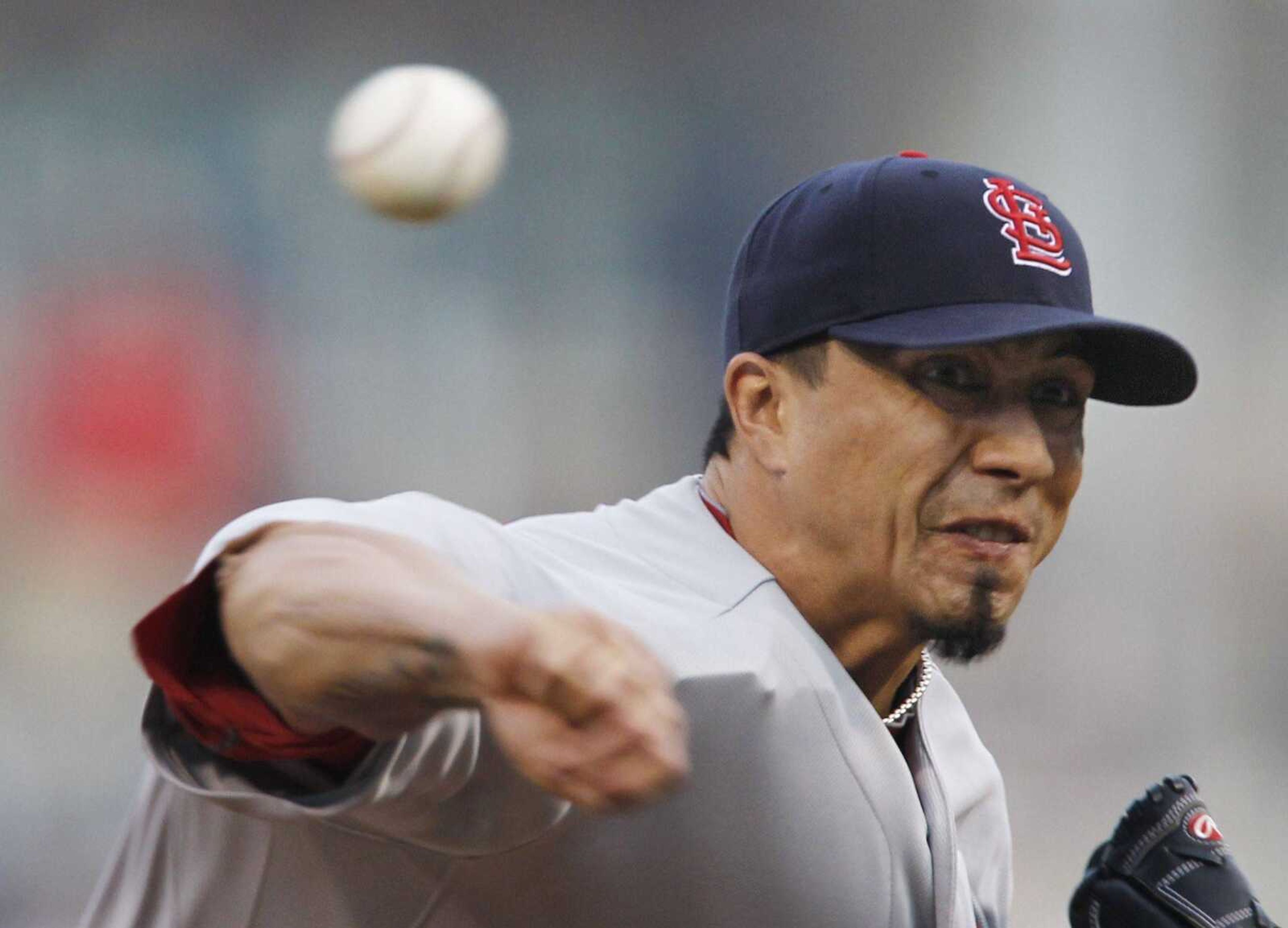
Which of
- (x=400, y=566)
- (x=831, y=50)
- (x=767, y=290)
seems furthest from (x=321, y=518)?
(x=831, y=50)

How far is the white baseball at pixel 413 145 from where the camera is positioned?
3906 millimetres

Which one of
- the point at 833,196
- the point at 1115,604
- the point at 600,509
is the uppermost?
the point at 833,196

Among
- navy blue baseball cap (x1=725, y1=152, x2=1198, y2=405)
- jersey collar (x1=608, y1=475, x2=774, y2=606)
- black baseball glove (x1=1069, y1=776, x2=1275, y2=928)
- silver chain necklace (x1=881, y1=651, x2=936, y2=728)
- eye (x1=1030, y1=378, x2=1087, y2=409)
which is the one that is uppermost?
navy blue baseball cap (x1=725, y1=152, x2=1198, y2=405)

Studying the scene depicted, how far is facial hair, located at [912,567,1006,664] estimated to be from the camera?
2.06 metres

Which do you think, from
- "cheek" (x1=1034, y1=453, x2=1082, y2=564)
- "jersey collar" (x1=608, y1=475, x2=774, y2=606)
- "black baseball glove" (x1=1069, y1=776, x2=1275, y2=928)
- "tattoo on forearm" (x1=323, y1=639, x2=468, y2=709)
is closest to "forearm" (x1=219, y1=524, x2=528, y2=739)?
"tattoo on forearm" (x1=323, y1=639, x2=468, y2=709)

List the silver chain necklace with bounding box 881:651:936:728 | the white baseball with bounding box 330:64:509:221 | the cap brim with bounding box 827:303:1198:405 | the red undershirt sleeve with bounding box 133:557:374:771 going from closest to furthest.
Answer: the red undershirt sleeve with bounding box 133:557:374:771 → the cap brim with bounding box 827:303:1198:405 → the silver chain necklace with bounding box 881:651:936:728 → the white baseball with bounding box 330:64:509:221

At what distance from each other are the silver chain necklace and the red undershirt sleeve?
1.03 m

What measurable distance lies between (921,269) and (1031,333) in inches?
6.3

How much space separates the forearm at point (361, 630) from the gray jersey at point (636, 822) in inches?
7.2

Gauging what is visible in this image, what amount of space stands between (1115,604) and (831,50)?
2370 mm

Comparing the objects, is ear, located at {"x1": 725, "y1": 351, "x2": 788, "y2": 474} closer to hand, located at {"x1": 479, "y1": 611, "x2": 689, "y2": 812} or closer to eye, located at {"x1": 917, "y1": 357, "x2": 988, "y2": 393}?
eye, located at {"x1": 917, "y1": 357, "x2": 988, "y2": 393}

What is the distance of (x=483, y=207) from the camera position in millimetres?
6359

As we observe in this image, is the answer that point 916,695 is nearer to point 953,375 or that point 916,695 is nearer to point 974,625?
point 974,625

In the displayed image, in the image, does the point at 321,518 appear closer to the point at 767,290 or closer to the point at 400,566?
the point at 400,566
